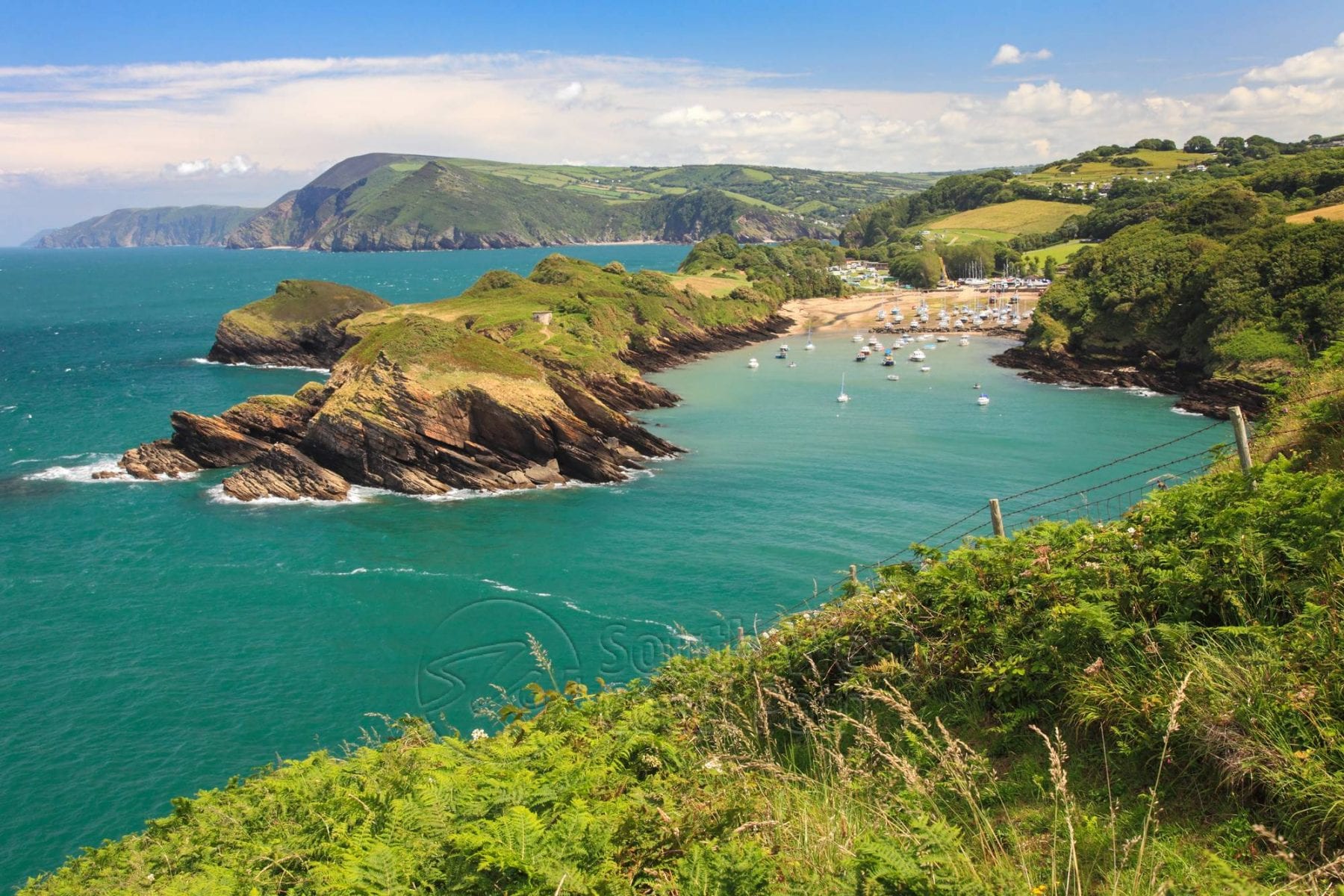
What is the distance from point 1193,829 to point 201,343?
3734 inches

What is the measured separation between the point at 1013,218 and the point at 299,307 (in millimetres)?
126880

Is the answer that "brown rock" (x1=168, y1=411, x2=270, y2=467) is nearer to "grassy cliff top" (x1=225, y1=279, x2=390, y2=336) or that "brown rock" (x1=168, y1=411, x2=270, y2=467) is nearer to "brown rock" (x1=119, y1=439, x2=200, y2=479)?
"brown rock" (x1=119, y1=439, x2=200, y2=479)

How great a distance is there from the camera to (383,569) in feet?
94.6

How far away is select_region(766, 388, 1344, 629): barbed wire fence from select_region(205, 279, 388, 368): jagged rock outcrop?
5941 cm

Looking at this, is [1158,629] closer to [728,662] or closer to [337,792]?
[728,662]

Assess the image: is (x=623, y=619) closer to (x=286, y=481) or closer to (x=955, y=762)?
(x=955, y=762)

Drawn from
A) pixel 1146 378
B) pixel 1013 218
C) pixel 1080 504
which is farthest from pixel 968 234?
pixel 1080 504

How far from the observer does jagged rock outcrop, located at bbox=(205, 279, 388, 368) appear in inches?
2884

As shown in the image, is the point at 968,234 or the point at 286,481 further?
the point at 968,234

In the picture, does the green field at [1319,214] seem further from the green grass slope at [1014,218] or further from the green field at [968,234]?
the green grass slope at [1014,218]

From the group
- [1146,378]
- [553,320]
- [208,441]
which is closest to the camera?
[208,441]

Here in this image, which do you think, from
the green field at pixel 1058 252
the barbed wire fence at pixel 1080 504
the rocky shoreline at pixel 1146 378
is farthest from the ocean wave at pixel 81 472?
the green field at pixel 1058 252
